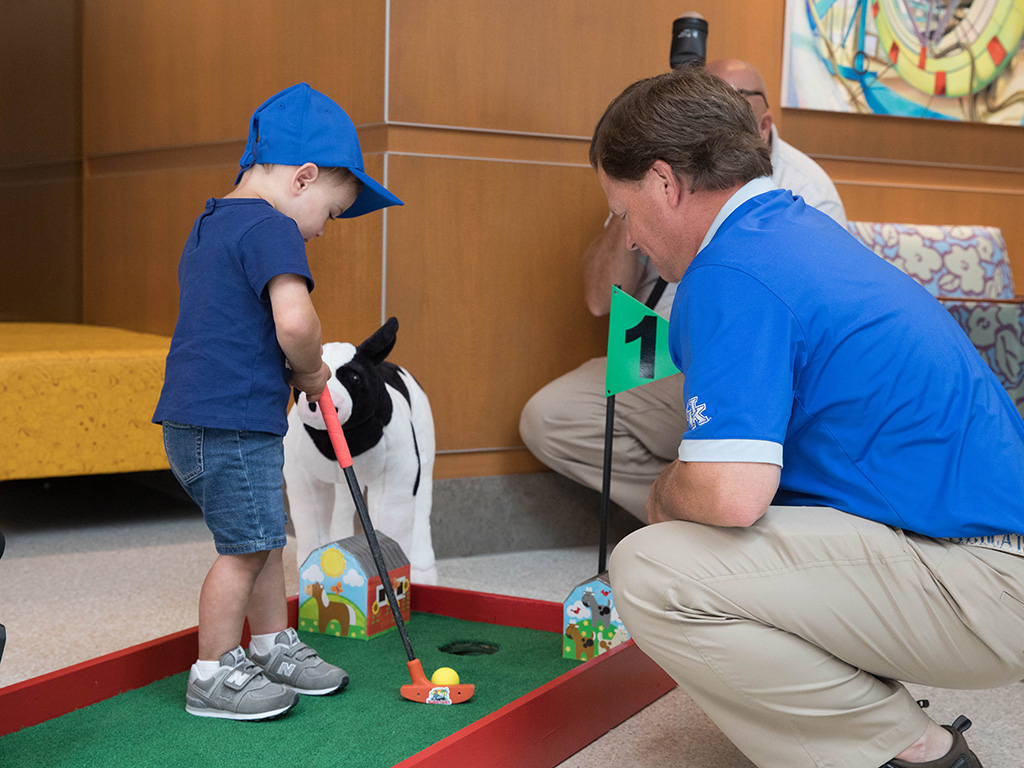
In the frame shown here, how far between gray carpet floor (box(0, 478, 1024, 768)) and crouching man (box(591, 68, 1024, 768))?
14.6 inches

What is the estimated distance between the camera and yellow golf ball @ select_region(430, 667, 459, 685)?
176 cm

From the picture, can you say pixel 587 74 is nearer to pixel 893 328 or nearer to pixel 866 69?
pixel 866 69

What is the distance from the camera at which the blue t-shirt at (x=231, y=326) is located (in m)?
1.62

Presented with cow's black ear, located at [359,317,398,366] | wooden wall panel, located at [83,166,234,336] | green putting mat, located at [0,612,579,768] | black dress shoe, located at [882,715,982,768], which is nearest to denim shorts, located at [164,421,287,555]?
green putting mat, located at [0,612,579,768]

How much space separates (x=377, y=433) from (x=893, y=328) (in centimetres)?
127

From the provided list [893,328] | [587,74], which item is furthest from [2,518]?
[893,328]

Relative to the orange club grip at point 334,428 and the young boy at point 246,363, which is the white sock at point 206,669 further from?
the orange club grip at point 334,428

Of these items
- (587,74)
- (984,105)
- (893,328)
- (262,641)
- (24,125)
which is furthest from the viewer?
(24,125)

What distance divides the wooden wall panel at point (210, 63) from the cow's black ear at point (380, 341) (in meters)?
0.81

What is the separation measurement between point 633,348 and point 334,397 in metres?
0.62

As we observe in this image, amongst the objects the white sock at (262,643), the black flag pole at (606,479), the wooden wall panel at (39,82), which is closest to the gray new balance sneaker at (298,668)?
the white sock at (262,643)

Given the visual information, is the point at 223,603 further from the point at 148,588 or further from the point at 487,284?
the point at 487,284

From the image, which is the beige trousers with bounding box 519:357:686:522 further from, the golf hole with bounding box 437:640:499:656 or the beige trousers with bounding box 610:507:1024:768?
the beige trousers with bounding box 610:507:1024:768

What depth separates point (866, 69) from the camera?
135 inches
